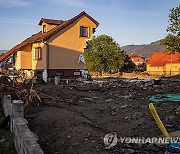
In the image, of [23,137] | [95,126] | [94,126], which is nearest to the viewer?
[23,137]

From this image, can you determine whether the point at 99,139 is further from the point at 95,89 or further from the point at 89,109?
the point at 95,89

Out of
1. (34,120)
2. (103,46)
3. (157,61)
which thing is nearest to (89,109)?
(34,120)

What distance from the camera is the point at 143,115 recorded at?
32.0 ft

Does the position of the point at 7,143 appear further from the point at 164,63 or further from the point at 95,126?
the point at 164,63

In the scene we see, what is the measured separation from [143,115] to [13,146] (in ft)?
16.2

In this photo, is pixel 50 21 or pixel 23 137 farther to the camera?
pixel 50 21

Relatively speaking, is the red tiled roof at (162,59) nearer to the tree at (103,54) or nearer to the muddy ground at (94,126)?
the tree at (103,54)

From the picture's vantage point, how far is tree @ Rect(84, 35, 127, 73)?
43.9 meters

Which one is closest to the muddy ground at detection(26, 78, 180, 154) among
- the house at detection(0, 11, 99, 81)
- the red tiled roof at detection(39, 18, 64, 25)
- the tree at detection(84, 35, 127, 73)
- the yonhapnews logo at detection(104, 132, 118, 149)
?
the yonhapnews logo at detection(104, 132, 118, 149)

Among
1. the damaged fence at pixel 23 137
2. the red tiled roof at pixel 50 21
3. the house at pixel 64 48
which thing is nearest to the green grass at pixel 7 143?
the damaged fence at pixel 23 137

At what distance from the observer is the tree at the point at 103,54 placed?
43938 millimetres

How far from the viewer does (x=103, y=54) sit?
43.9m

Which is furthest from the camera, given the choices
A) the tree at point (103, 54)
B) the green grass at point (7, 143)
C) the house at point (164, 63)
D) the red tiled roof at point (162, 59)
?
the red tiled roof at point (162, 59)

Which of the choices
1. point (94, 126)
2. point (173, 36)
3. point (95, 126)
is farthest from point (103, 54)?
point (94, 126)
